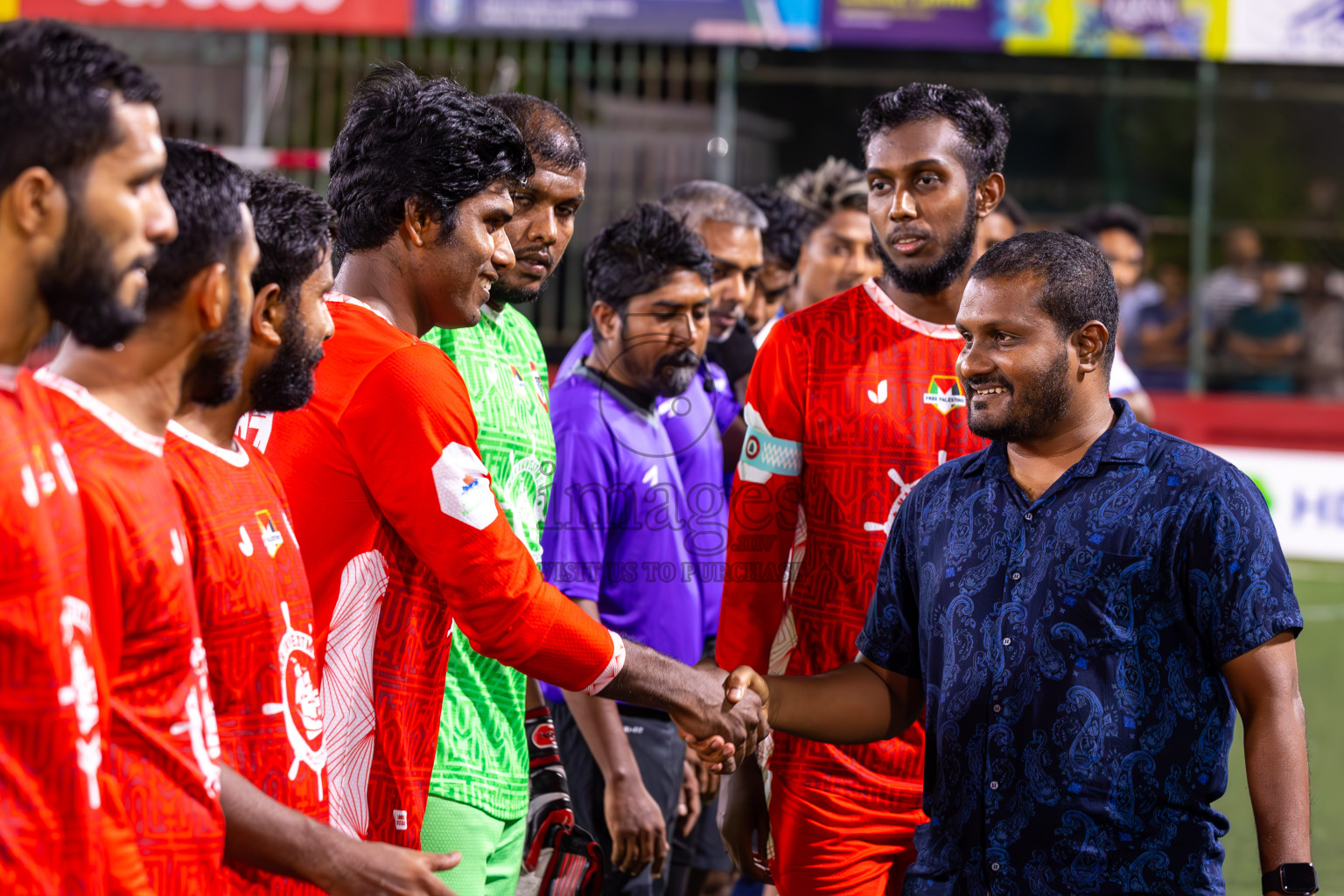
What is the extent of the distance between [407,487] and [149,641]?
75cm

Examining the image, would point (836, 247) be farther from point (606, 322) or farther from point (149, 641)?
point (149, 641)


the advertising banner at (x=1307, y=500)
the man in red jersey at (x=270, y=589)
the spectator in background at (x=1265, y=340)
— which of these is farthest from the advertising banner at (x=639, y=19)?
the man in red jersey at (x=270, y=589)

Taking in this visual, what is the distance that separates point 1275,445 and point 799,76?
215 inches

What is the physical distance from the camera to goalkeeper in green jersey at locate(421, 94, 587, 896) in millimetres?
2781

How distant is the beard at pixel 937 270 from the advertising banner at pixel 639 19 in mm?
9028

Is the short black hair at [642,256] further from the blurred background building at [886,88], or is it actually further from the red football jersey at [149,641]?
the blurred background building at [886,88]

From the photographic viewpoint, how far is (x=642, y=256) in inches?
173

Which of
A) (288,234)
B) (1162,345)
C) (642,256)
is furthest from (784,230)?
(1162,345)

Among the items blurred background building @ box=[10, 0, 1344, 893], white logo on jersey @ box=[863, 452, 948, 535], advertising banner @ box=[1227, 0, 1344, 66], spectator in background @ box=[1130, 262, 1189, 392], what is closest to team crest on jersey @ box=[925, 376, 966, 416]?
white logo on jersey @ box=[863, 452, 948, 535]

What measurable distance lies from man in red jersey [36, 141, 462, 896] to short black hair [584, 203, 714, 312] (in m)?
2.38

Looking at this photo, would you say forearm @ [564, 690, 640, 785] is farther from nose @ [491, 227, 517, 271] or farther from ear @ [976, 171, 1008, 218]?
ear @ [976, 171, 1008, 218]

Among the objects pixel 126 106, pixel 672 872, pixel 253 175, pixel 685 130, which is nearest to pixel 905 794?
pixel 672 872

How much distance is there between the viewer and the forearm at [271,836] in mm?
1937

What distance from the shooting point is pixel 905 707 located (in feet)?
9.85
